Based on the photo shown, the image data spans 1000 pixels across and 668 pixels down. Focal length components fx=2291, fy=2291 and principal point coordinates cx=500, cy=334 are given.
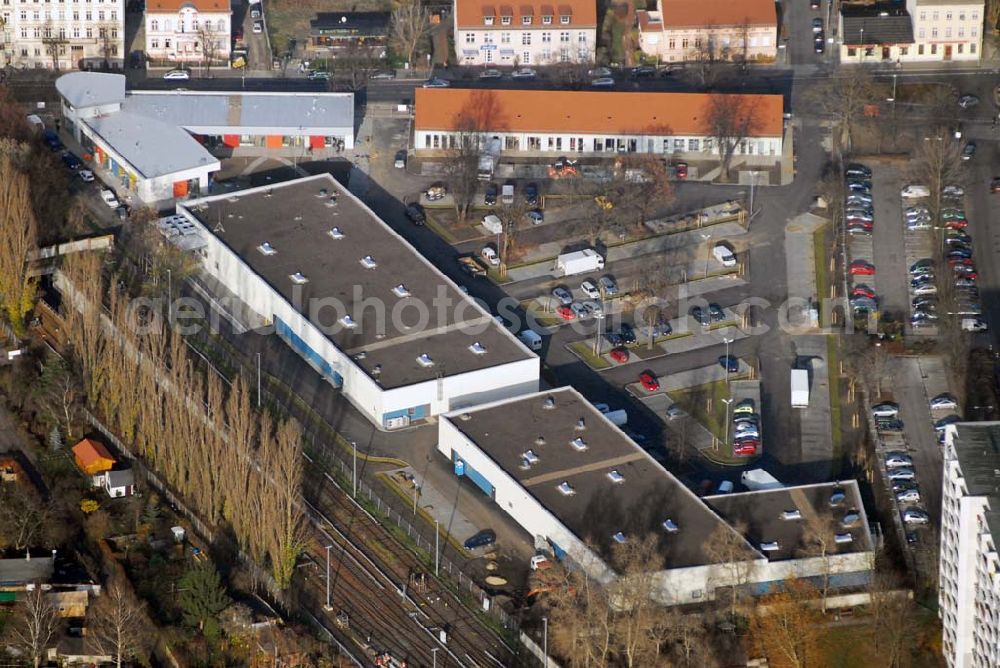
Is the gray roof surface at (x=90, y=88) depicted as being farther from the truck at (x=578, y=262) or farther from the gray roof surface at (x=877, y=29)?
the gray roof surface at (x=877, y=29)

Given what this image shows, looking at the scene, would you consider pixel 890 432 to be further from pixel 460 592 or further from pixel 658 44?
pixel 658 44

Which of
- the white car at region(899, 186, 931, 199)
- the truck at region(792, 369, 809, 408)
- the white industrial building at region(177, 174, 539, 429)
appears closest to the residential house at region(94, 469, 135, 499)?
the white industrial building at region(177, 174, 539, 429)

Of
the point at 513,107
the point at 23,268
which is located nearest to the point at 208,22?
the point at 513,107

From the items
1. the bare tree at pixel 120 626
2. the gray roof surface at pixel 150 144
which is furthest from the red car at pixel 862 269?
the bare tree at pixel 120 626

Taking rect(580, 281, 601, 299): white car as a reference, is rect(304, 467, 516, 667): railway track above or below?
below

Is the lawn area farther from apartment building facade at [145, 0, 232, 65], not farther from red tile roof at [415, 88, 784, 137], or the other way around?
apartment building facade at [145, 0, 232, 65]

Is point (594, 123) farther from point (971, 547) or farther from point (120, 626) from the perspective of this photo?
point (120, 626)
